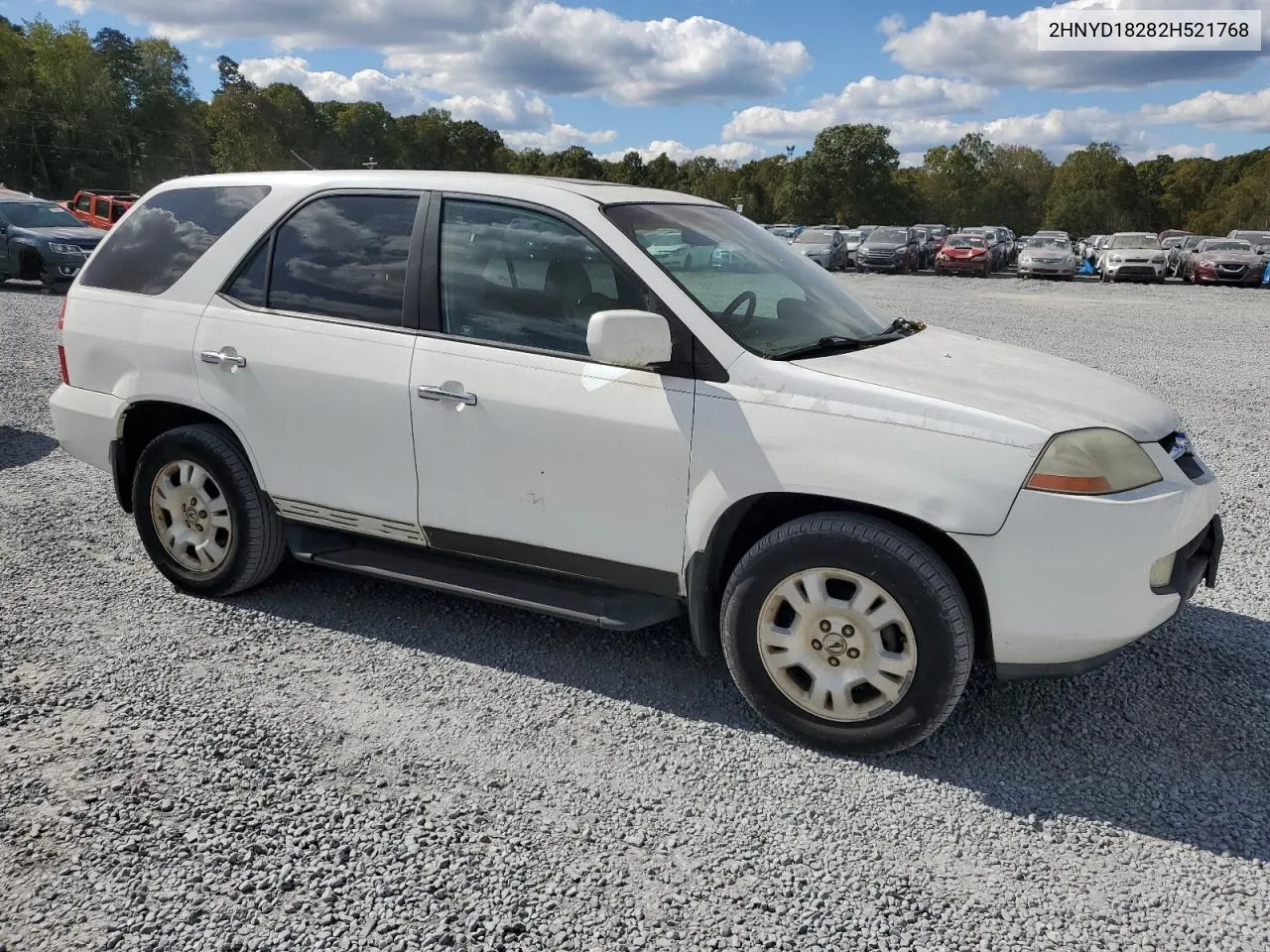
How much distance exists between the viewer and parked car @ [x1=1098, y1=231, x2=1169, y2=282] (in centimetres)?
3127

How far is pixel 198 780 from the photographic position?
3.08 meters

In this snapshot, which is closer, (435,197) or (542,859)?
(542,859)

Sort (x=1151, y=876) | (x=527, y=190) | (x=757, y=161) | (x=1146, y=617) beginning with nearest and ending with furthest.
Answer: (x=1151, y=876) < (x=1146, y=617) < (x=527, y=190) < (x=757, y=161)

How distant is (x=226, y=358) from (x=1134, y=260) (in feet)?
109

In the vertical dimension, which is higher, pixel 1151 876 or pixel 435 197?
pixel 435 197

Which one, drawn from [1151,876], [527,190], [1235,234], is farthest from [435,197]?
[1235,234]

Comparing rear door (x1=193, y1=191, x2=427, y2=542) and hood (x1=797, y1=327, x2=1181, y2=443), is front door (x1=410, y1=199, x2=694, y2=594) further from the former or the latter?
hood (x1=797, y1=327, x2=1181, y2=443)

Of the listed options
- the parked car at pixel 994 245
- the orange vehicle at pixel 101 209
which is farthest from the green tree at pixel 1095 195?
the orange vehicle at pixel 101 209

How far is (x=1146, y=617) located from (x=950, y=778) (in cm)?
80

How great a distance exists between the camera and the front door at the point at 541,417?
337 cm

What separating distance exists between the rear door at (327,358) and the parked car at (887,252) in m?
33.4

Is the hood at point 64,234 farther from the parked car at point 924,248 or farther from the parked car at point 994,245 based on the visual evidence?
the parked car at point 994,245

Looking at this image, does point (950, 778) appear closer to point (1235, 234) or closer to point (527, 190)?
point (527, 190)

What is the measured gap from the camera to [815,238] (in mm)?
34594
